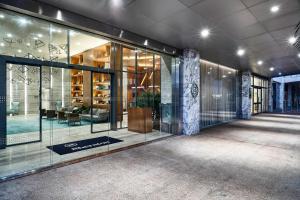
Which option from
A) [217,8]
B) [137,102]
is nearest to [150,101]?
[137,102]

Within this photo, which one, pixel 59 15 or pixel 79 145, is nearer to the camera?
pixel 59 15

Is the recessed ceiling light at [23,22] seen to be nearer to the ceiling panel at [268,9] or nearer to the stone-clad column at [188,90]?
the stone-clad column at [188,90]

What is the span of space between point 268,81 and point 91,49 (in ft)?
53.3

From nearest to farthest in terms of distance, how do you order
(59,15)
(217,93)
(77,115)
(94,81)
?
(59,15), (77,115), (94,81), (217,93)

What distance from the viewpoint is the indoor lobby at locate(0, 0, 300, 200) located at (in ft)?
10.3

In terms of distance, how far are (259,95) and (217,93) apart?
8301 mm

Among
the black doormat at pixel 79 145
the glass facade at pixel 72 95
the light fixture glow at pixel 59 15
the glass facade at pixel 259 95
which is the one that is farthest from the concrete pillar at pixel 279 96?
the light fixture glow at pixel 59 15

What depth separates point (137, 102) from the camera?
8.04 metres

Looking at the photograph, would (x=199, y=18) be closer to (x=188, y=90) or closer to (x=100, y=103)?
(x=188, y=90)

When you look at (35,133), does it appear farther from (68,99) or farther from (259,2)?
(259,2)

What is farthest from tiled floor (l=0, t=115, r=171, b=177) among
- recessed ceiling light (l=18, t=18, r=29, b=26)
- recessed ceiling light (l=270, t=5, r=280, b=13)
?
recessed ceiling light (l=270, t=5, r=280, b=13)

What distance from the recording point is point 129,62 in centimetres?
839

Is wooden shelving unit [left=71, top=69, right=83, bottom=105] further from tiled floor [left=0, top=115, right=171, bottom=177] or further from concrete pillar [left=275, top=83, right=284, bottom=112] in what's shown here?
concrete pillar [left=275, top=83, right=284, bottom=112]

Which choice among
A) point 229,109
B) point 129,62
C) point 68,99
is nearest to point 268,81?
point 229,109
